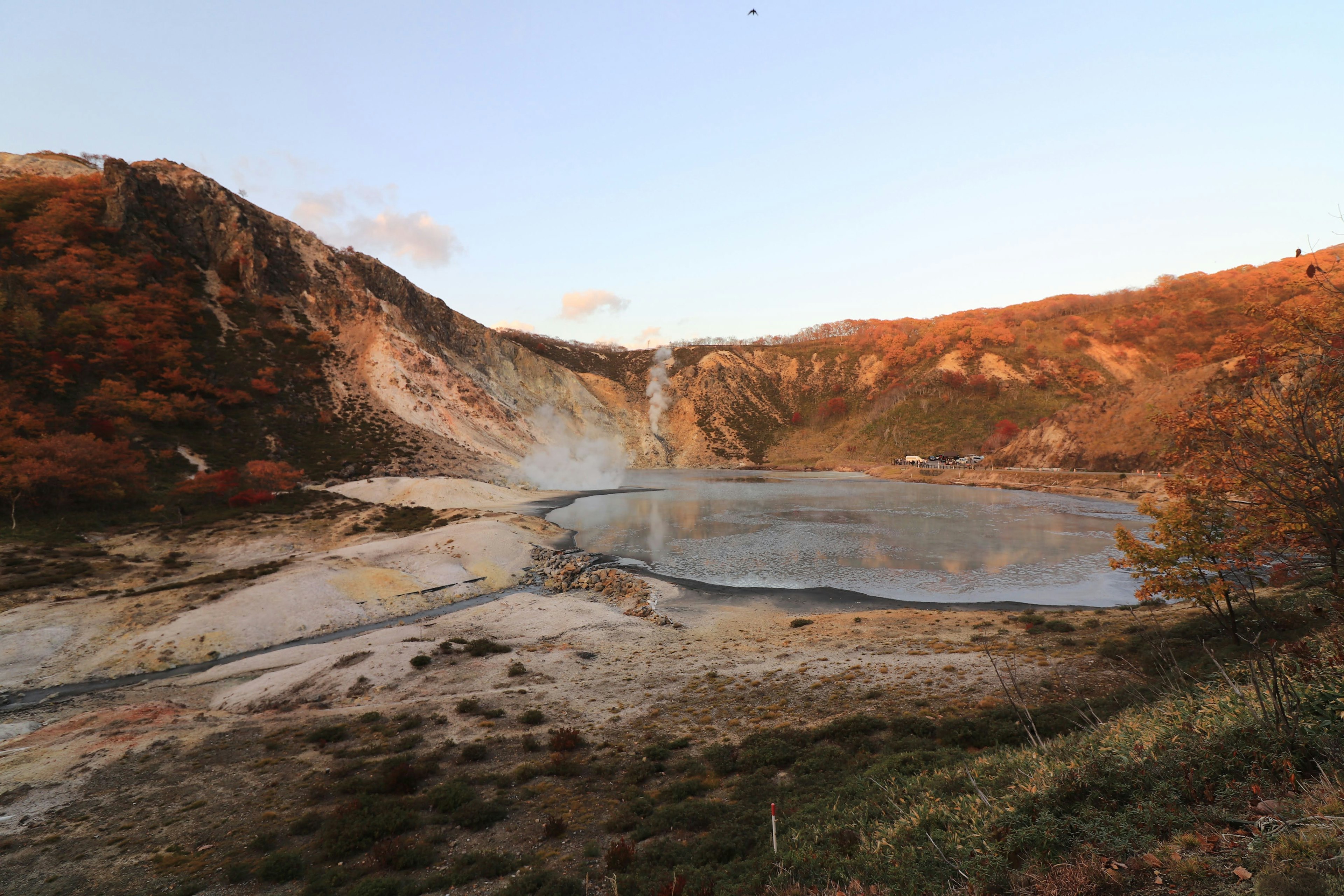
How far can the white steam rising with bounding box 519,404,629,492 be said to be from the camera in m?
80.1

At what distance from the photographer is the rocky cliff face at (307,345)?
2344 inches

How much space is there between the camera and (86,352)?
1921 inches

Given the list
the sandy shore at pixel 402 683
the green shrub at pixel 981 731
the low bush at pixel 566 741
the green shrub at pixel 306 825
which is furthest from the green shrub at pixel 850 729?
the green shrub at pixel 306 825

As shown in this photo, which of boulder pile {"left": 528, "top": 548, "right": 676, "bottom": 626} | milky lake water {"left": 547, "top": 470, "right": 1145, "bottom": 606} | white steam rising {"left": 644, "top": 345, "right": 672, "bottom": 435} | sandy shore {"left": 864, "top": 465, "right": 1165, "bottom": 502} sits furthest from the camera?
white steam rising {"left": 644, "top": 345, "right": 672, "bottom": 435}

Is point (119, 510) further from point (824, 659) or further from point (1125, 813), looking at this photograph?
point (1125, 813)

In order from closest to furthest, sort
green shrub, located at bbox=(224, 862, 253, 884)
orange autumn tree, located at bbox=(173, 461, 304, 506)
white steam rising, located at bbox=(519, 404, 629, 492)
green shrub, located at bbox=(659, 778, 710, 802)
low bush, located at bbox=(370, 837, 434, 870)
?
green shrub, located at bbox=(224, 862, 253, 884) < low bush, located at bbox=(370, 837, 434, 870) < green shrub, located at bbox=(659, 778, 710, 802) < orange autumn tree, located at bbox=(173, 461, 304, 506) < white steam rising, located at bbox=(519, 404, 629, 492)

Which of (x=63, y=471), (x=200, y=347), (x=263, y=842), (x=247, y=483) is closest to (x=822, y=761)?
(x=263, y=842)

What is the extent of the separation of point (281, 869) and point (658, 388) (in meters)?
147

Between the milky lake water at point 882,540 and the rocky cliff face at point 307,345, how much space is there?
2265 cm

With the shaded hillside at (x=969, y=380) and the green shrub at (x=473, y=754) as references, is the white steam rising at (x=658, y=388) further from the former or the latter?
the green shrub at (x=473, y=754)

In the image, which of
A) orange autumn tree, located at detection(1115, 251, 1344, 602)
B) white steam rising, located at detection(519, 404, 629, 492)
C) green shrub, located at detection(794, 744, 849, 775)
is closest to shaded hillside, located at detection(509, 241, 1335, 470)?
white steam rising, located at detection(519, 404, 629, 492)

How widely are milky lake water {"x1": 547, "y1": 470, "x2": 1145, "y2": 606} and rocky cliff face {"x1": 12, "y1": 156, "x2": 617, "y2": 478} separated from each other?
22.6m

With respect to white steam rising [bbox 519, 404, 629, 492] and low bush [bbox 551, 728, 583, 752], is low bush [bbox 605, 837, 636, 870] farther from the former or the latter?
white steam rising [bbox 519, 404, 629, 492]

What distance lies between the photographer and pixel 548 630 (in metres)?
24.7
